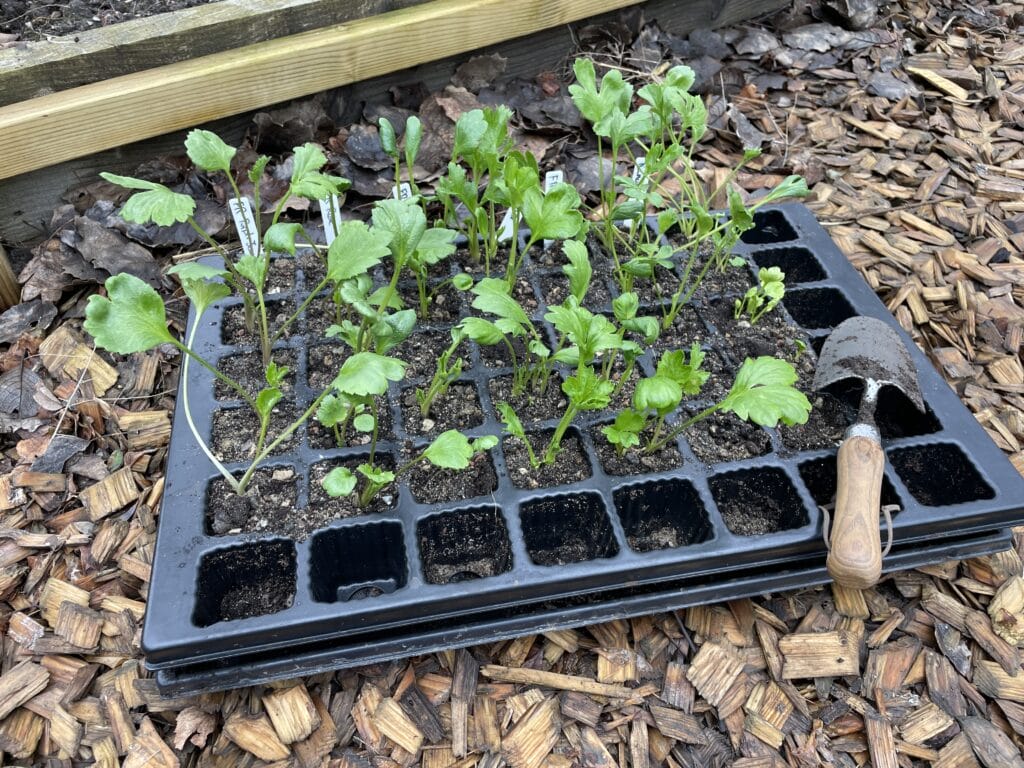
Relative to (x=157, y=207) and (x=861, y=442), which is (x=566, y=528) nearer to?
(x=861, y=442)

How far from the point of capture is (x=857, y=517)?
3.76ft

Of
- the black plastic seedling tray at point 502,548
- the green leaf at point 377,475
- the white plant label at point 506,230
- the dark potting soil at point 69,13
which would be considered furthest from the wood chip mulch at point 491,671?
the dark potting soil at point 69,13

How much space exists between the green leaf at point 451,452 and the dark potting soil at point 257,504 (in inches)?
10.6

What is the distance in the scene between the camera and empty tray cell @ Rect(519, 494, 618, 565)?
4.09ft

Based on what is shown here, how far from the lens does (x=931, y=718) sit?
120 cm

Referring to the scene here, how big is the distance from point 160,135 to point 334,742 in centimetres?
145

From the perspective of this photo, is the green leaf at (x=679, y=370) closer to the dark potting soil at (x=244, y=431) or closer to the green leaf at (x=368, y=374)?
the green leaf at (x=368, y=374)

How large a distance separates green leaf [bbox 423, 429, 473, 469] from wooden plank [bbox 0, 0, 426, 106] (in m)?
1.29

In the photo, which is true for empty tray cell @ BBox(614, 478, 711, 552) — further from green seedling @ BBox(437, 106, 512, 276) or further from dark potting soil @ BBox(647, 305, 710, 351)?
green seedling @ BBox(437, 106, 512, 276)

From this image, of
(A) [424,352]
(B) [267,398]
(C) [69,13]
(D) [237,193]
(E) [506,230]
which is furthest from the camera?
(C) [69,13]

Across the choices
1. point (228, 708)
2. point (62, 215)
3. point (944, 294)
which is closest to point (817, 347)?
point (944, 294)

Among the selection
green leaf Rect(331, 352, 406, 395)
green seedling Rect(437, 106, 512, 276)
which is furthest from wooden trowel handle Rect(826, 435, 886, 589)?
green seedling Rect(437, 106, 512, 276)

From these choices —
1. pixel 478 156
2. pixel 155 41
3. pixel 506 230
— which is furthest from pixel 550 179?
pixel 155 41

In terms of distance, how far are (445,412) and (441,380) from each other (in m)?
0.10
